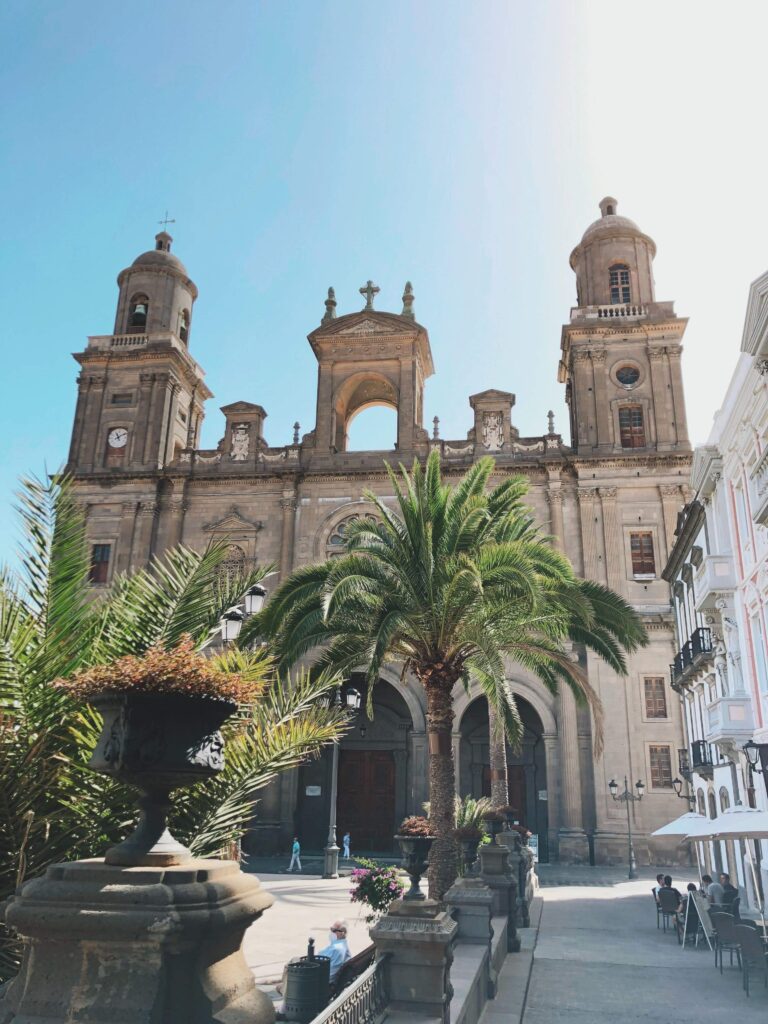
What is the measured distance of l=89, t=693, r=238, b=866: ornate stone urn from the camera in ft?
12.8

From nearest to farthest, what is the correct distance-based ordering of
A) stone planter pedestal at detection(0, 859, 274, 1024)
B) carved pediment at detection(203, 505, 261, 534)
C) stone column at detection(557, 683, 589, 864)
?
stone planter pedestal at detection(0, 859, 274, 1024) < stone column at detection(557, 683, 589, 864) < carved pediment at detection(203, 505, 261, 534)

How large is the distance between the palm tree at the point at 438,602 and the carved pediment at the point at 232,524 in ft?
68.3

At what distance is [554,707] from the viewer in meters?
32.9

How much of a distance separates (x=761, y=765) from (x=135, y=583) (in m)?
17.4

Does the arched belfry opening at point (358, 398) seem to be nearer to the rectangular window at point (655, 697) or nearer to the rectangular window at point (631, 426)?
the rectangular window at point (631, 426)

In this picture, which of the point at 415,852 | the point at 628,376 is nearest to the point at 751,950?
the point at 415,852

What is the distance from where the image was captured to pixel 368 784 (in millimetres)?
35906

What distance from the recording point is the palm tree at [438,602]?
14.6 m

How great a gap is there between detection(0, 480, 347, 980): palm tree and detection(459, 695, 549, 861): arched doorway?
1165 inches

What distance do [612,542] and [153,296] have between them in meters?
25.6

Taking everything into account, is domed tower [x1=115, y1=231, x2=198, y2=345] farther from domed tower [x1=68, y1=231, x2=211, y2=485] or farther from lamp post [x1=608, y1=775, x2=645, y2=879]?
lamp post [x1=608, y1=775, x2=645, y2=879]

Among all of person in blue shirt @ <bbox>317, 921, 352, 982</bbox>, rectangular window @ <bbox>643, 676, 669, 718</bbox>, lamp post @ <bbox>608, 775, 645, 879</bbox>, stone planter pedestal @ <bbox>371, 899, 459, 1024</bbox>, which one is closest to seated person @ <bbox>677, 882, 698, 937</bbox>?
person in blue shirt @ <bbox>317, 921, 352, 982</bbox>

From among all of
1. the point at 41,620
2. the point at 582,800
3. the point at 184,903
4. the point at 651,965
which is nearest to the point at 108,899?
the point at 184,903

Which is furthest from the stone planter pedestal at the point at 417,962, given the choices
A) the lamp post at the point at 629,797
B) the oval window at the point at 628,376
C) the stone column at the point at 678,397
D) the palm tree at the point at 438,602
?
the oval window at the point at 628,376
